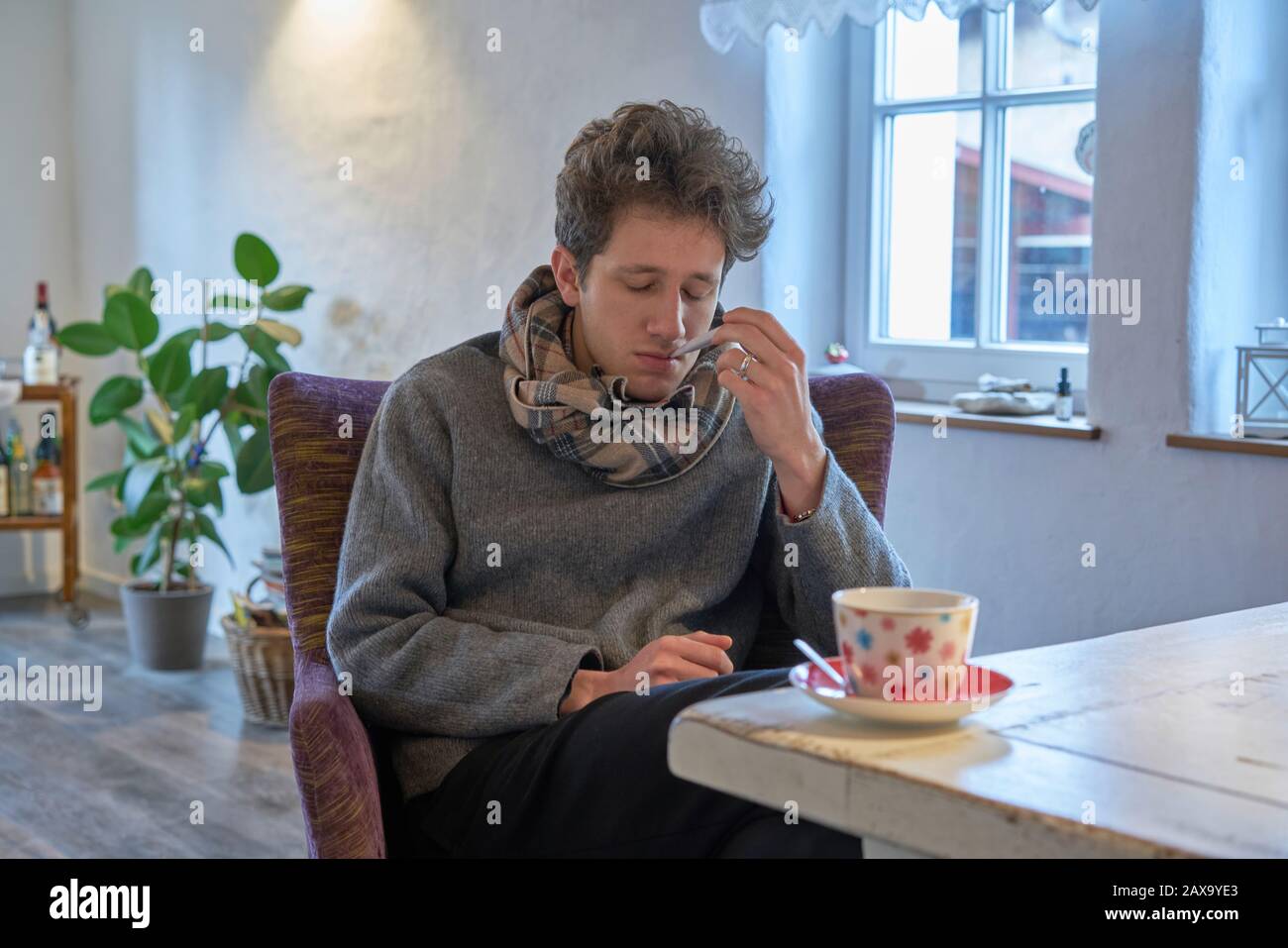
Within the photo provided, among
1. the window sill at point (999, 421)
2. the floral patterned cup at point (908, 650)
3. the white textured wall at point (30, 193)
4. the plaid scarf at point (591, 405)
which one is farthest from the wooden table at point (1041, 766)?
the white textured wall at point (30, 193)

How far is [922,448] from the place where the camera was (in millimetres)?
2674

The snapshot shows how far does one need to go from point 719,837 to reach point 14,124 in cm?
461

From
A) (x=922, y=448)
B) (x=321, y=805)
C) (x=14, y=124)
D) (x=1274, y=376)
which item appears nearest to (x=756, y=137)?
(x=922, y=448)

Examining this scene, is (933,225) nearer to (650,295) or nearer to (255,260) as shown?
(650,295)

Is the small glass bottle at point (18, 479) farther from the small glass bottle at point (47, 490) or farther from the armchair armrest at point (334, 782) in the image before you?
the armchair armrest at point (334, 782)

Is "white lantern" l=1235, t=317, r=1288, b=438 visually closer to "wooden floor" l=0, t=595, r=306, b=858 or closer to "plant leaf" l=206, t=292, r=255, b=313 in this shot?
"wooden floor" l=0, t=595, r=306, b=858

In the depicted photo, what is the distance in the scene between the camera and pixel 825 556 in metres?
1.64

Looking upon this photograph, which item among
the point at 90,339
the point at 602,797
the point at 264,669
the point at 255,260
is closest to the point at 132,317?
the point at 90,339

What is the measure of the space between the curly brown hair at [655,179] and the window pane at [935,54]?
1.16 meters

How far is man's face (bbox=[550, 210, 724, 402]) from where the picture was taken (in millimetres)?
1688

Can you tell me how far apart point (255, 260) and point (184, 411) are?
1.48 ft

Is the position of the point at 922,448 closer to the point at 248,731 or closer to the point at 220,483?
the point at 248,731

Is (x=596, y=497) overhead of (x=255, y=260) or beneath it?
beneath

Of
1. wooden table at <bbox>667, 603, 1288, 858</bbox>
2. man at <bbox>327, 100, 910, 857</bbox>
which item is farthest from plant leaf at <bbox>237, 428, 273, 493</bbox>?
wooden table at <bbox>667, 603, 1288, 858</bbox>
